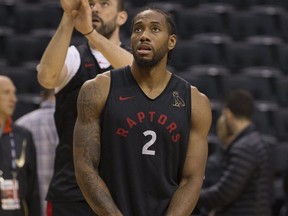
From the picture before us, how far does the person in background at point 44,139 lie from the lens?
675 cm

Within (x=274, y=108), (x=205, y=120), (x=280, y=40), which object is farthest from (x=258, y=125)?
(x=205, y=120)

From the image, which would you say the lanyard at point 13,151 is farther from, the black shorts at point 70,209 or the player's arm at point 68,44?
the player's arm at point 68,44

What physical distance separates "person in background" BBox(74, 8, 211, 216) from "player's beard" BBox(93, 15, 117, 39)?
33.6 inches

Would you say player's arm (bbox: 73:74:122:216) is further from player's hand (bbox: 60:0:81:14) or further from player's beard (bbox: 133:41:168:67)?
player's hand (bbox: 60:0:81:14)

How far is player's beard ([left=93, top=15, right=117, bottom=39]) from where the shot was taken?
4762 mm

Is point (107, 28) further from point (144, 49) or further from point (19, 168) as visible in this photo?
point (19, 168)

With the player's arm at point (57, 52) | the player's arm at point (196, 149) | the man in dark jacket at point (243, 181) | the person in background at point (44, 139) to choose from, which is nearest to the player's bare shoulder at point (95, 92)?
the player's arm at point (196, 149)

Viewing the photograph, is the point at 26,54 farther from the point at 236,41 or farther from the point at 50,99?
the point at 50,99

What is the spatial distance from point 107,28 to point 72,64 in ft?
1.01

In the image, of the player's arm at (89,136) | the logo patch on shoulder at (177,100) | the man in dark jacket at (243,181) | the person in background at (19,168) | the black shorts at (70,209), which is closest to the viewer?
the player's arm at (89,136)

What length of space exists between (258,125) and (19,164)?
3757 millimetres

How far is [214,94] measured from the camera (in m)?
9.85

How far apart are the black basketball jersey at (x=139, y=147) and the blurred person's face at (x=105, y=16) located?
36.3 inches

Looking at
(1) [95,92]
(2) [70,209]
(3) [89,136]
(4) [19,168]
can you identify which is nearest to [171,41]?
(1) [95,92]
